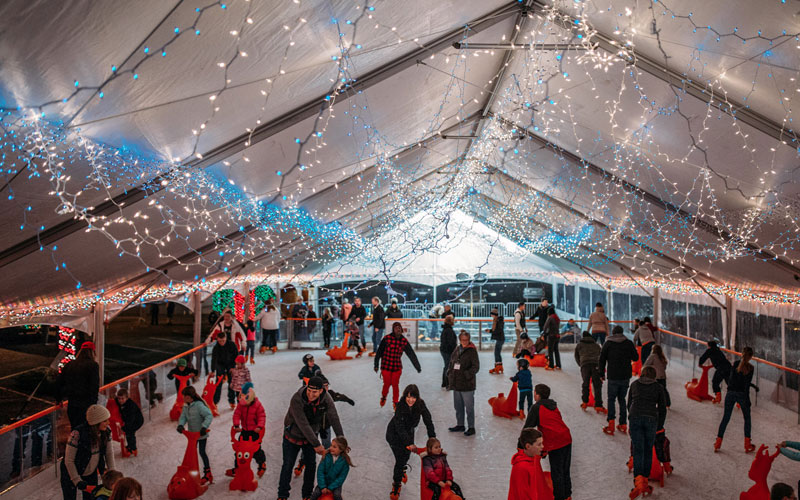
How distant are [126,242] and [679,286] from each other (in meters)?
9.76

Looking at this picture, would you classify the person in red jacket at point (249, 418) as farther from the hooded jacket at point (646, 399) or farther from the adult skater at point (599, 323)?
the adult skater at point (599, 323)

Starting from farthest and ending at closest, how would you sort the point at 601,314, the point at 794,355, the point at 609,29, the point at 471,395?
the point at 601,314 → the point at 794,355 → the point at 471,395 → the point at 609,29

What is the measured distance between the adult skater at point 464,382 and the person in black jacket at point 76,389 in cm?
361

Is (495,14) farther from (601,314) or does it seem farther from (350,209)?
(601,314)

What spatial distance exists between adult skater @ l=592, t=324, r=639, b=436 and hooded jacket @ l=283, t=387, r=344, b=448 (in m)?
3.21

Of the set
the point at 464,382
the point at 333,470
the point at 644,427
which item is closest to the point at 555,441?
the point at 644,427

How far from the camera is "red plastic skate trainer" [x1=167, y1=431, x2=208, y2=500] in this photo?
4043 millimetres

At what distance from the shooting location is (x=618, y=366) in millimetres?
5574

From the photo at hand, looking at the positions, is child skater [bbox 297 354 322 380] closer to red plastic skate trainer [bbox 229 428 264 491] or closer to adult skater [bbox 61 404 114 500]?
red plastic skate trainer [bbox 229 428 264 491]

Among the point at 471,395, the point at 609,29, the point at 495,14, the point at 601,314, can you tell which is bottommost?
the point at 471,395

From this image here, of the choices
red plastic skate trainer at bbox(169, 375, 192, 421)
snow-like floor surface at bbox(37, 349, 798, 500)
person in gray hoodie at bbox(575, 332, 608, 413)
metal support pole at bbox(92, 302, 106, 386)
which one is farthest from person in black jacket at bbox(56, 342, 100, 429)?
person in gray hoodie at bbox(575, 332, 608, 413)

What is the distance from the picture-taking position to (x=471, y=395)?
18.6 ft

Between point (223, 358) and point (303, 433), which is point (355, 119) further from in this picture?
point (223, 358)

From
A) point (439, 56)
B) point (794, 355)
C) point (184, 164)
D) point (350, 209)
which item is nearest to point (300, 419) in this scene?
point (184, 164)
